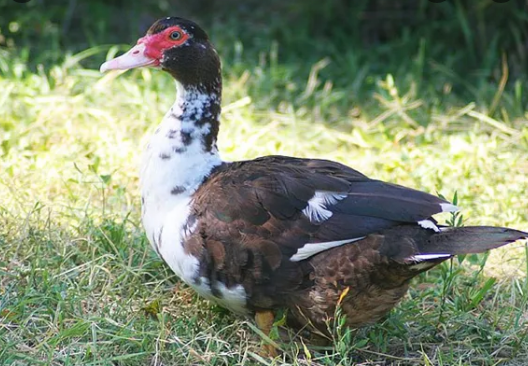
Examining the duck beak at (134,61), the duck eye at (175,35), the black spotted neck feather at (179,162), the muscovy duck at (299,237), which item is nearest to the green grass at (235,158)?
the muscovy duck at (299,237)

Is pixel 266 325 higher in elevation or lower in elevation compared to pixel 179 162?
lower

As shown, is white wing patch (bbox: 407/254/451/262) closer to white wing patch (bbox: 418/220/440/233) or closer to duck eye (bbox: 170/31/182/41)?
Answer: white wing patch (bbox: 418/220/440/233)

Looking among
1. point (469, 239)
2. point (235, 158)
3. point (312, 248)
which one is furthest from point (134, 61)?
→ point (469, 239)

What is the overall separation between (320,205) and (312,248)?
0.55 ft

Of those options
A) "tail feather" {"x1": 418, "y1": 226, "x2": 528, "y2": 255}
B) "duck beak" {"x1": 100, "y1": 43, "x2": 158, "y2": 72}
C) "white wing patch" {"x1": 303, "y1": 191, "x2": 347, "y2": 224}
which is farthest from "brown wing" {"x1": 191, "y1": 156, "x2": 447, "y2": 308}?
"duck beak" {"x1": 100, "y1": 43, "x2": 158, "y2": 72}

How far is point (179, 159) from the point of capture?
147 inches

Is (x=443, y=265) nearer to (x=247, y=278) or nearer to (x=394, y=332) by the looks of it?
(x=394, y=332)

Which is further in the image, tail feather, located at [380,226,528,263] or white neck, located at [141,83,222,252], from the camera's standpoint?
white neck, located at [141,83,222,252]

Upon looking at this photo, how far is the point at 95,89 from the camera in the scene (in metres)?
5.59

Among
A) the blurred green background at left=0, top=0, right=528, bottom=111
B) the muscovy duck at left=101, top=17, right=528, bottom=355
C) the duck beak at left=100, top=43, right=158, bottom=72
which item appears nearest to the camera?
the muscovy duck at left=101, top=17, right=528, bottom=355

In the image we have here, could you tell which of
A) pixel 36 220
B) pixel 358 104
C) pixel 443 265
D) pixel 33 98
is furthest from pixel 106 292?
pixel 358 104

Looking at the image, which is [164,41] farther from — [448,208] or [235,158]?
[448,208]

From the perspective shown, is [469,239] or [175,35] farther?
[175,35]

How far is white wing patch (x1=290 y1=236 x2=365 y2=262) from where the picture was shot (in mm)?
3354
